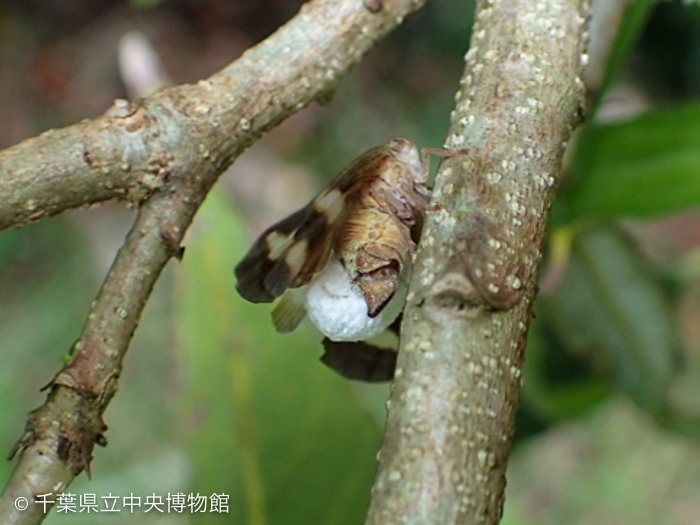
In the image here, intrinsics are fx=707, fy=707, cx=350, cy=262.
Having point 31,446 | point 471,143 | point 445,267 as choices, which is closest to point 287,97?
point 471,143

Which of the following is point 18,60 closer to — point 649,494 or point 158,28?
point 158,28

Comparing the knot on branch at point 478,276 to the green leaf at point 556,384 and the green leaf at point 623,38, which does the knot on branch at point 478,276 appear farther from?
the green leaf at point 556,384

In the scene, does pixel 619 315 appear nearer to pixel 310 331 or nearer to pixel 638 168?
pixel 638 168

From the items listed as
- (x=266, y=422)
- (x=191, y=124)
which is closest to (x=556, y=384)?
(x=266, y=422)

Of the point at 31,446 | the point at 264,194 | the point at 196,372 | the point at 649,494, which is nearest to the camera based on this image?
the point at 31,446

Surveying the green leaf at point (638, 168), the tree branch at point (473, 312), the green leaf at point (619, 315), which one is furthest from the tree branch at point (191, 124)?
the green leaf at point (619, 315)
